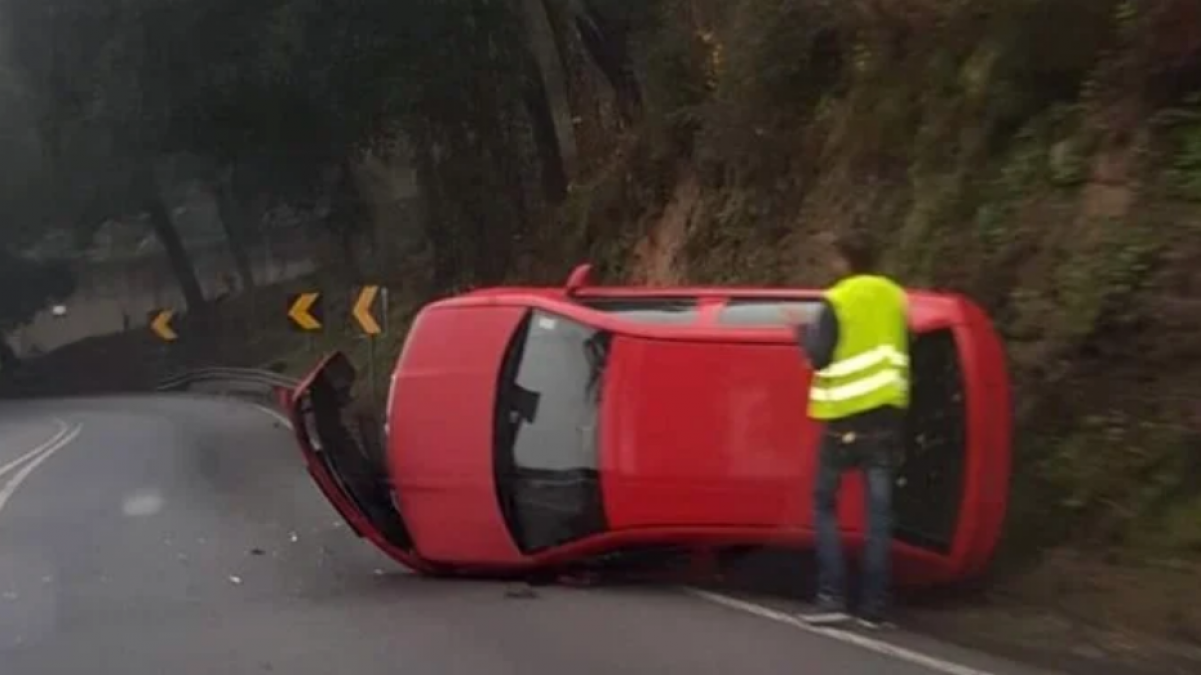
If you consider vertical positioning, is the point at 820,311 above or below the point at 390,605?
above

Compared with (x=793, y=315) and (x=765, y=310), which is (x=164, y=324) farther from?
(x=793, y=315)

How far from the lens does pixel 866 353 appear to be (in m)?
10.5

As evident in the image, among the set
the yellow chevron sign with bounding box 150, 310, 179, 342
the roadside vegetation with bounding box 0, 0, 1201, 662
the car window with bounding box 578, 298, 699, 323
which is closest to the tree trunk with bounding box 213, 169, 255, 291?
the yellow chevron sign with bounding box 150, 310, 179, 342

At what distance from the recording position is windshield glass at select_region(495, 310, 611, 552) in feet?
38.8

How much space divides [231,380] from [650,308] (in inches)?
1373

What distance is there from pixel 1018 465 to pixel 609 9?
1706cm

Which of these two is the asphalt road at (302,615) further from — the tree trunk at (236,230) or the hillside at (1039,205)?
the tree trunk at (236,230)

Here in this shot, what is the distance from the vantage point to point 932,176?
52.9 feet

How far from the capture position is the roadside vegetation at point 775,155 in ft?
38.0

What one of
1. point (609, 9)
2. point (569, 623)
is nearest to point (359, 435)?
point (569, 623)

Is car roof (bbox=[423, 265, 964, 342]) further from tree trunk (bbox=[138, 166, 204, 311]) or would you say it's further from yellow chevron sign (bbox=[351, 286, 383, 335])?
tree trunk (bbox=[138, 166, 204, 311])

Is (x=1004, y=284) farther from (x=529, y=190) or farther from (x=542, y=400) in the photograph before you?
(x=529, y=190)

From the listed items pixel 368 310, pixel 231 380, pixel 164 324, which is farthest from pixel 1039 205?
pixel 164 324

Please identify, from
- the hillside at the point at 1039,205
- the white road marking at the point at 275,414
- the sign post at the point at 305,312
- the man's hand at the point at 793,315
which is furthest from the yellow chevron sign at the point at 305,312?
the man's hand at the point at 793,315
